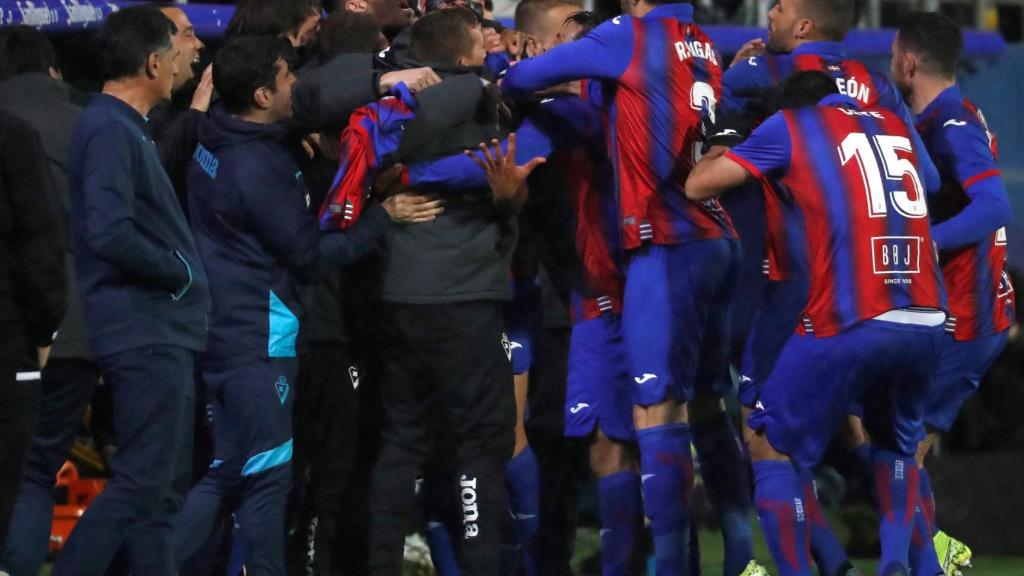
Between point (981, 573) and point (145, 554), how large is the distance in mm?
4332

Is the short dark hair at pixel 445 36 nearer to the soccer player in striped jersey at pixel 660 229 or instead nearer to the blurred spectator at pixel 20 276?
the soccer player in striped jersey at pixel 660 229

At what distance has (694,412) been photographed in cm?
668

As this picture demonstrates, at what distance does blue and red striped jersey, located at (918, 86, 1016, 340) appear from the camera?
6.94 meters

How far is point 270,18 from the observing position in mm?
6801

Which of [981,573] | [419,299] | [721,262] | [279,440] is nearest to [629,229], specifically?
[721,262]

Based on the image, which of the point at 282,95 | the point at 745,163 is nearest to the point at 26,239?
the point at 282,95

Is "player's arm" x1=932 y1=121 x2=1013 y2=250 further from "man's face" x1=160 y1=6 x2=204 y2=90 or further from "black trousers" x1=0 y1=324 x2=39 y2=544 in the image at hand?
"black trousers" x1=0 y1=324 x2=39 y2=544

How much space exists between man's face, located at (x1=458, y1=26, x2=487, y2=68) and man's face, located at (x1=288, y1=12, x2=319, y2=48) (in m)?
0.83

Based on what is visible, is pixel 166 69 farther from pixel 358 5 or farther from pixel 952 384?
pixel 952 384

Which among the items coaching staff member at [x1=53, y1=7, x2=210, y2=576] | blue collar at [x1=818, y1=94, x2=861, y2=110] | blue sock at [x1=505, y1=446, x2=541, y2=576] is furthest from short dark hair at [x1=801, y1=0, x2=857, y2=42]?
coaching staff member at [x1=53, y1=7, x2=210, y2=576]

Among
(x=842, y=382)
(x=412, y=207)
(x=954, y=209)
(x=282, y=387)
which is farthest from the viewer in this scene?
(x=954, y=209)

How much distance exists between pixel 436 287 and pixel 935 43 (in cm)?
254

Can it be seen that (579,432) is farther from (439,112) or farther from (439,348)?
(439,112)

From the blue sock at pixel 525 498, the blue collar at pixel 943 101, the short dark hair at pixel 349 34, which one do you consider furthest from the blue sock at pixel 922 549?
the short dark hair at pixel 349 34
